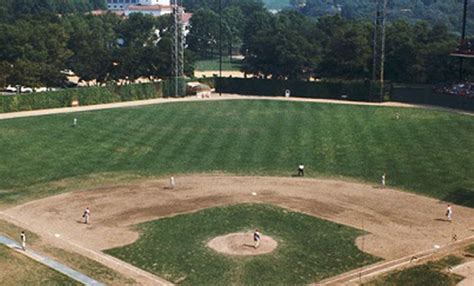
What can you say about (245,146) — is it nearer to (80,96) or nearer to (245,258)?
(245,258)

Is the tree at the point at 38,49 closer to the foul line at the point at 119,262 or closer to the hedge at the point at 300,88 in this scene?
the hedge at the point at 300,88

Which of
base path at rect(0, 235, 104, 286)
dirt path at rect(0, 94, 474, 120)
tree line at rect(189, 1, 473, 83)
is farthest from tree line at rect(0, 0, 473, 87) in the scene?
base path at rect(0, 235, 104, 286)

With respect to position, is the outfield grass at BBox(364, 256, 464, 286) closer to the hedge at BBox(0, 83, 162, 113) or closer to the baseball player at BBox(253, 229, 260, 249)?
the baseball player at BBox(253, 229, 260, 249)

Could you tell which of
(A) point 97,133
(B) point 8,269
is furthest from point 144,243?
(A) point 97,133

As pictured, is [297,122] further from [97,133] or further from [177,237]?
[177,237]

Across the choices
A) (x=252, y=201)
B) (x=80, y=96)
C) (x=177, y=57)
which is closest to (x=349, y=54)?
(x=177, y=57)

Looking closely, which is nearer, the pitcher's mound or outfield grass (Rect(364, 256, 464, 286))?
outfield grass (Rect(364, 256, 464, 286))
